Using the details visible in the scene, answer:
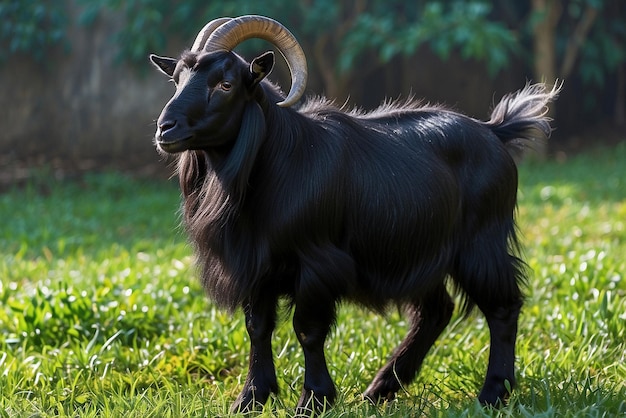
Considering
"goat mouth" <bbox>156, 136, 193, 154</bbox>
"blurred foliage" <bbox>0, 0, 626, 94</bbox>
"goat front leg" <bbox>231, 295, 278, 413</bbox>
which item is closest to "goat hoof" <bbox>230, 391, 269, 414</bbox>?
"goat front leg" <bbox>231, 295, 278, 413</bbox>

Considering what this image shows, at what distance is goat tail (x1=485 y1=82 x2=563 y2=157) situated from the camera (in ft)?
14.7

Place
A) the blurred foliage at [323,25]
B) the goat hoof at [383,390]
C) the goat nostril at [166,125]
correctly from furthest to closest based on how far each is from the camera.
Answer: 1. the blurred foliage at [323,25]
2. the goat hoof at [383,390]
3. the goat nostril at [166,125]

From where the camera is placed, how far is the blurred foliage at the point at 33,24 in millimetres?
12102

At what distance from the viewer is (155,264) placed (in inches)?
260

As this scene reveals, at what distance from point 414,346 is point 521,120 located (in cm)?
118

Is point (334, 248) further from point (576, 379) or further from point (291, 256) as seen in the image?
point (576, 379)

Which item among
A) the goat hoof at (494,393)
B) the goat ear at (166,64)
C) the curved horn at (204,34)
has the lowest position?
the goat hoof at (494,393)

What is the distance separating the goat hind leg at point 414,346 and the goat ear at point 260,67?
1.38 metres

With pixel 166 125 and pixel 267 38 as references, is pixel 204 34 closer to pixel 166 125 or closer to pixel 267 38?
pixel 267 38

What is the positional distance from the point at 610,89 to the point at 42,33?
9.32 m

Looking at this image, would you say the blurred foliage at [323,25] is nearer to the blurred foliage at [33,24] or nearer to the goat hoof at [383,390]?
the blurred foliage at [33,24]

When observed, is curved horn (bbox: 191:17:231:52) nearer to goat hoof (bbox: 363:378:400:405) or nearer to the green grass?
the green grass

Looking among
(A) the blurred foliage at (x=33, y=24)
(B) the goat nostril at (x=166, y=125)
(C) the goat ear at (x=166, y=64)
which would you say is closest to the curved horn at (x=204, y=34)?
(C) the goat ear at (x=166, y=64)

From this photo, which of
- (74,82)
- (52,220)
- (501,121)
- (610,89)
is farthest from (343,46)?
(501,121)
